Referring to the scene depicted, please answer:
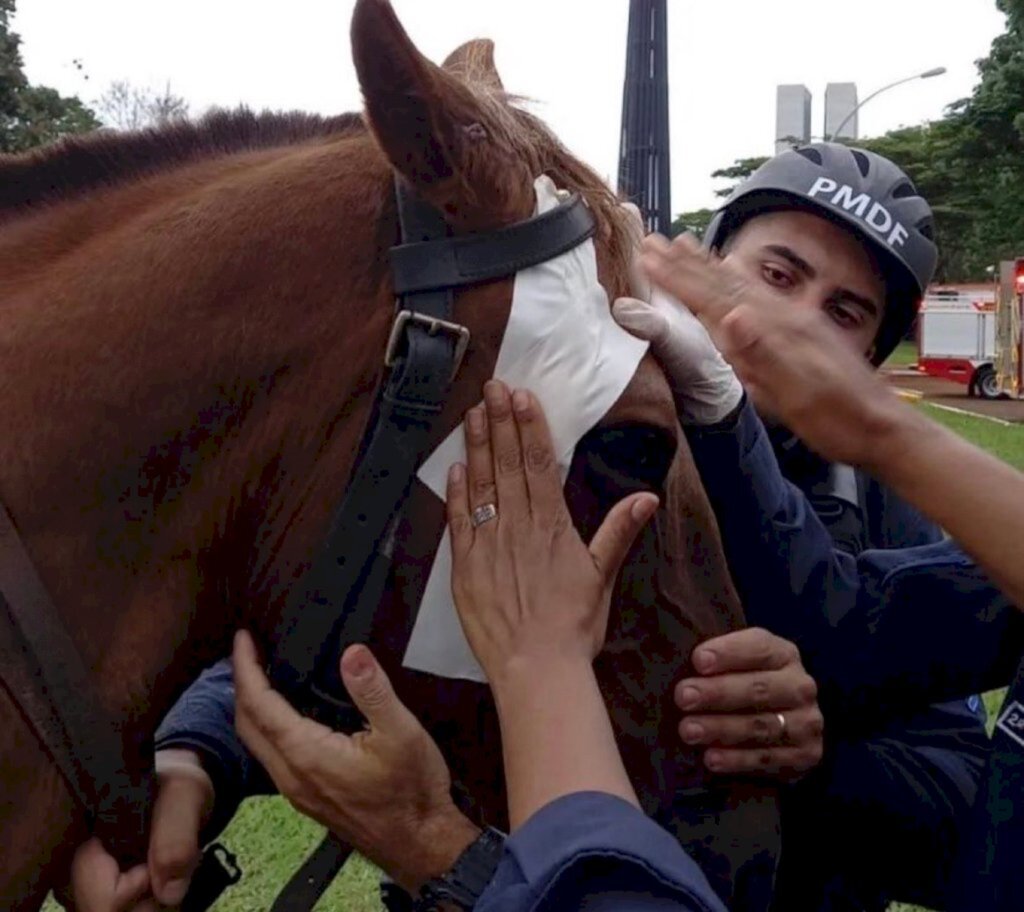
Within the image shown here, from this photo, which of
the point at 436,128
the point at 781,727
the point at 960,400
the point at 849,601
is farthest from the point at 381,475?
the point at 960,400

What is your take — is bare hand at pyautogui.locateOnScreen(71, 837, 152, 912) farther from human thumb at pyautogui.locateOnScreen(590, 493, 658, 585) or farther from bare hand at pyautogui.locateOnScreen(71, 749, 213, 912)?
human thumb at pyautogui.locateOnScreen(590, 493, 658, 585)

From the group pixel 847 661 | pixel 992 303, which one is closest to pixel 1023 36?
pixel 992 303

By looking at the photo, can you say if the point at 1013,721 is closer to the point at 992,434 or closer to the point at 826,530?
the point at 826,530

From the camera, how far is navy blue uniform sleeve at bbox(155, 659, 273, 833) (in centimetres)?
218

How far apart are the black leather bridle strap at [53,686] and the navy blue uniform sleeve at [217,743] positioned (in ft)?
1.60

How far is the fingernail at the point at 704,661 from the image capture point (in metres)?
1.83

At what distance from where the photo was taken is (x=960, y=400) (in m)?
27.8

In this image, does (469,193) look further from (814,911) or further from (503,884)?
(814,911)

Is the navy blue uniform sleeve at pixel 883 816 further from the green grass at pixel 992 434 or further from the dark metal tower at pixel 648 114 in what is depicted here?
the green grass at pixel 992 434

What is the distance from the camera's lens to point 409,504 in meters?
1.68

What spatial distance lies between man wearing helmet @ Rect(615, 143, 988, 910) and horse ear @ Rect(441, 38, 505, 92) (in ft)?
1.51

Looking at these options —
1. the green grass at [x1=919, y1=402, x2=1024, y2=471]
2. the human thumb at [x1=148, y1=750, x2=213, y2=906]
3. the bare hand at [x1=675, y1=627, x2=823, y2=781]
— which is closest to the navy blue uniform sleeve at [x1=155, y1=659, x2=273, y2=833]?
the human thumb at [x1=148, y1=750, x2=213, y2=906]

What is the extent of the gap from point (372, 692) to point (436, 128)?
709mm

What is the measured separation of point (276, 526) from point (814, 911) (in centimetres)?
148
